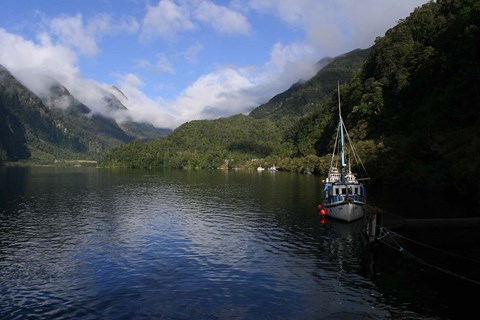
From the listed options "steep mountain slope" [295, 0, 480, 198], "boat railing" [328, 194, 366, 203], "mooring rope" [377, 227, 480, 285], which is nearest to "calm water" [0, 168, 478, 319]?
"mooring rope" [377, 227, 480, 285]

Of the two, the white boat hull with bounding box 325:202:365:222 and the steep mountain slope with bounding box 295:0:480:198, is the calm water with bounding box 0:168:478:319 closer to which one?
the white boat hull with bounding box 325:202:365:222

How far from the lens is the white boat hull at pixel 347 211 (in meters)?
63.4

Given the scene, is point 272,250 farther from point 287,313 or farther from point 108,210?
point 108,210

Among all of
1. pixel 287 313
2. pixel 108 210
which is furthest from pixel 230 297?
pixel 108 210

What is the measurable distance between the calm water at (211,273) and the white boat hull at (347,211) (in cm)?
140

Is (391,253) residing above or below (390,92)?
below

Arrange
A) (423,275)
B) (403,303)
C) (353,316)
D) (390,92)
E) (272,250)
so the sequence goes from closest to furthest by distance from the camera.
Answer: (353,316) → (403,303) → (423,275) → (272,250) → (390,92)

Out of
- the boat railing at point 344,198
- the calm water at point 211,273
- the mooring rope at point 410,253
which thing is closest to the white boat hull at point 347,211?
the boat railing at point 344,198

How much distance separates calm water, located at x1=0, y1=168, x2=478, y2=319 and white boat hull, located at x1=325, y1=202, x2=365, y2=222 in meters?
1.40

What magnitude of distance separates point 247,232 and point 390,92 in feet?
500

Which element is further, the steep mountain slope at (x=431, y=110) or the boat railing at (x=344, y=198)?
the steep mountain slope at (x=431, y=110)

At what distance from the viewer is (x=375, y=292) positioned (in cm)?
3281

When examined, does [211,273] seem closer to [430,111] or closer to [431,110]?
[430,111]

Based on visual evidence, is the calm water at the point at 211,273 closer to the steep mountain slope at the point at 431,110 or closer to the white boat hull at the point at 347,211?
the white boat hull at the point at 347,211
